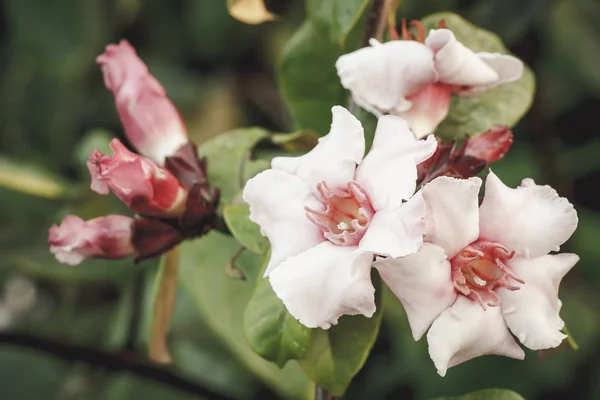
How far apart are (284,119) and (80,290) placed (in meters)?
0.48

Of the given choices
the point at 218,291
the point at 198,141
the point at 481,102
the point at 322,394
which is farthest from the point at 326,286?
the point at 198,141

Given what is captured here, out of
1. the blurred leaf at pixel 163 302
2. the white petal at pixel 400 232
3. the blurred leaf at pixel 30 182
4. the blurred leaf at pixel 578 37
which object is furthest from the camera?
the blurred leaf at pixel 578 37

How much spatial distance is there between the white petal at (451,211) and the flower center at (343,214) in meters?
0.03

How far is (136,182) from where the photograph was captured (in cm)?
44

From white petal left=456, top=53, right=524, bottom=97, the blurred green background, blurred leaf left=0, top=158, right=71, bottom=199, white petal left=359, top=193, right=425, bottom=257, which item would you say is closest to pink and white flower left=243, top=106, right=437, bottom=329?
white petal left=359, top=193, right=425, bottom=257

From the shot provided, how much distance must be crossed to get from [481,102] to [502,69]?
0.08m

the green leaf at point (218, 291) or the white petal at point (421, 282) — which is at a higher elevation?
the white petal at point (421, 282)

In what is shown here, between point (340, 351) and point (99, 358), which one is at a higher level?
point (340, 351)

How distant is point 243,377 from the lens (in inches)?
41.3

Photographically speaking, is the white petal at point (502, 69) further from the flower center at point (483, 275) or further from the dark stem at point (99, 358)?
Answer: the dark stem at point (99, 358)

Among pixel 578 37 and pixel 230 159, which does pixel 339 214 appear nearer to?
pixel 230 159

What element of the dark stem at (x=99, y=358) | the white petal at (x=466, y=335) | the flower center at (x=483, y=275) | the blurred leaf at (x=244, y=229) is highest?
the flower center at (x=483, y=275)

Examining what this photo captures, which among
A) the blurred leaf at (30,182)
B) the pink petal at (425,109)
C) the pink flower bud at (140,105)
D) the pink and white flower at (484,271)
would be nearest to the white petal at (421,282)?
the pink and white flower at (484,271)

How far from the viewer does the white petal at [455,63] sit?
0.43m
